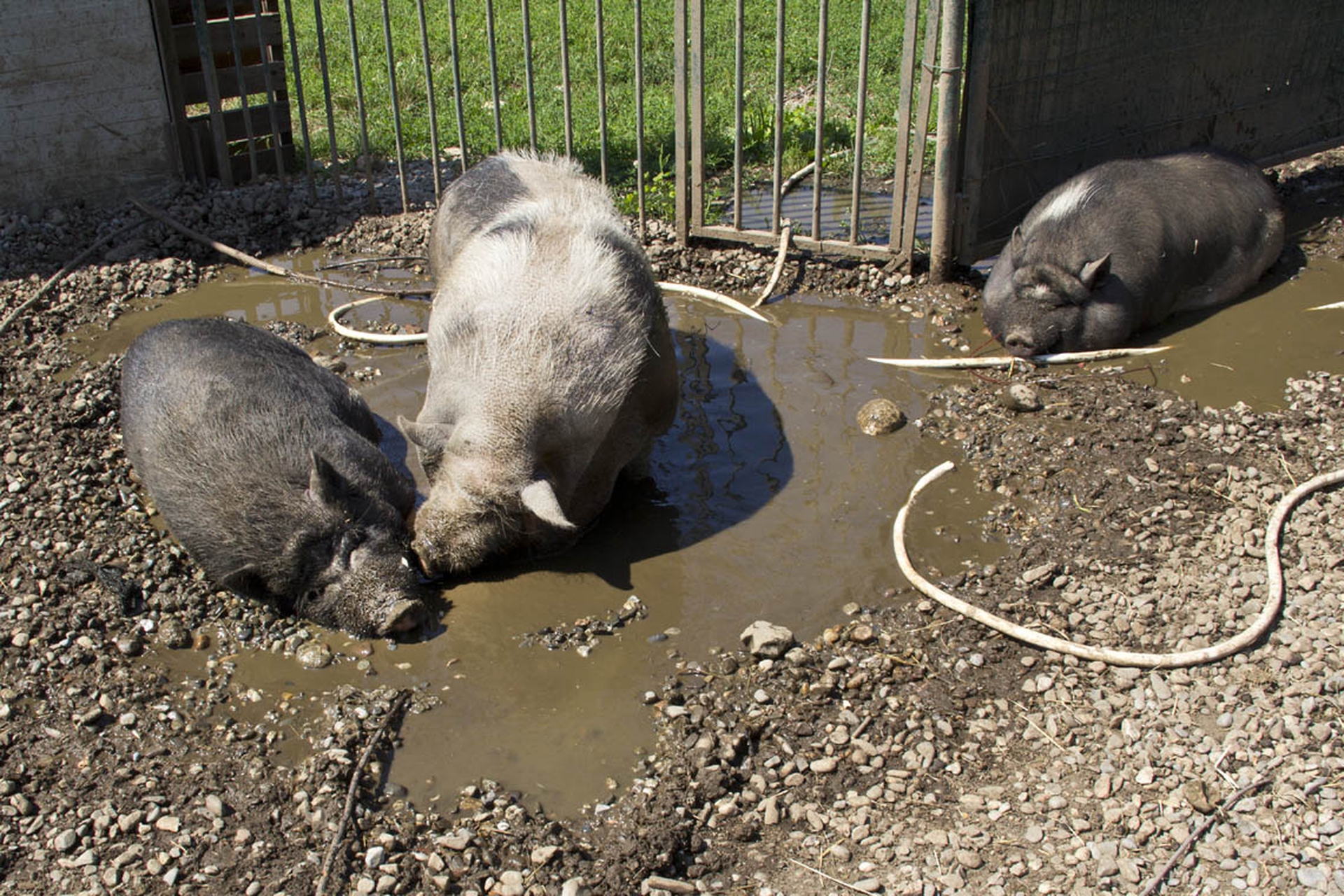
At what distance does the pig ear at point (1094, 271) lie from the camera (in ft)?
22.0

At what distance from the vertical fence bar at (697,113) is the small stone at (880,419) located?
8.89 feet

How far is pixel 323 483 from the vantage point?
472 centimetres

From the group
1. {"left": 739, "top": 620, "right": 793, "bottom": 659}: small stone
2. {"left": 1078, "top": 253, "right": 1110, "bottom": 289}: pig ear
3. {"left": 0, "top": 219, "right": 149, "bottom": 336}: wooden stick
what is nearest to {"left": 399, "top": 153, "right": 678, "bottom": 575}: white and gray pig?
{"left": 739, "top": 620, "right": 793, "bottom": 659}: small stone

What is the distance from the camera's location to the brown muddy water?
13.9 ft

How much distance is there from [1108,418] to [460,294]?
339cm

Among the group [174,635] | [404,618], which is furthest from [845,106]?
[174,635]

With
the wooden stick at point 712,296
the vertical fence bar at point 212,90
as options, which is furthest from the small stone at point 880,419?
the vertical fence bar at point 212,90

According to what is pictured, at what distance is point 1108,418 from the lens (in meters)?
5.96

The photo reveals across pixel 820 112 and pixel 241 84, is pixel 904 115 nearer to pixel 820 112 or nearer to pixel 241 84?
pixel 820 112

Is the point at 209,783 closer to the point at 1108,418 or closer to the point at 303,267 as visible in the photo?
the point at 1108,418

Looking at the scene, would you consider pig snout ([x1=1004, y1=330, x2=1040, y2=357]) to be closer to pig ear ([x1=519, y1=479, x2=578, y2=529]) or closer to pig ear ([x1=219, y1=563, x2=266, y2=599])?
pig ear ([x1=519, y1=479, x2=578, y2=529])

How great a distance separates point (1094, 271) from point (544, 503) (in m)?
3.85

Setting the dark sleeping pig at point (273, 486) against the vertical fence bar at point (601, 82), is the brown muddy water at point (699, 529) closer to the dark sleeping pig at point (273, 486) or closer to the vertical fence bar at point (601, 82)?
the dark sleeping pig at point (273, 486)

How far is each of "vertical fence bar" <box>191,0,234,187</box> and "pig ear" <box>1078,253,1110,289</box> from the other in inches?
262
